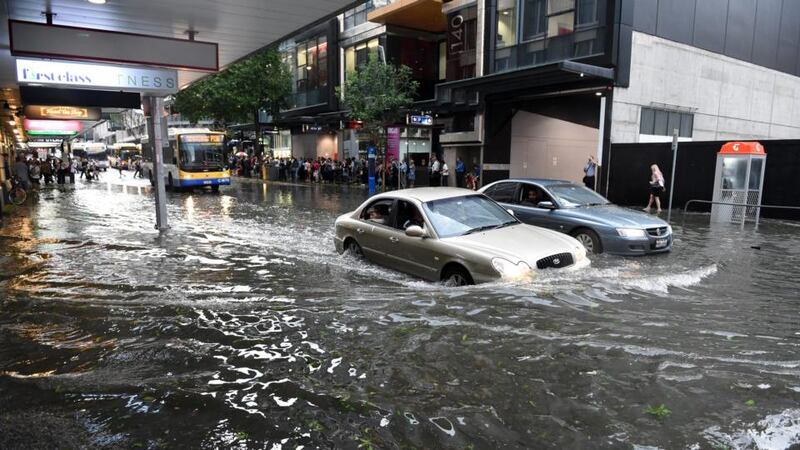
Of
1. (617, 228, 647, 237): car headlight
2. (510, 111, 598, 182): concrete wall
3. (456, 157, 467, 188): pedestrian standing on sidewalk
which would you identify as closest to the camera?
(617, 228, 647, 237): car headlight

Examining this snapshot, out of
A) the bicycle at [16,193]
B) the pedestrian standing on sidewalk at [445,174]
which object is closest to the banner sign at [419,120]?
the pedestrian standing on sidewalk at [445,174]

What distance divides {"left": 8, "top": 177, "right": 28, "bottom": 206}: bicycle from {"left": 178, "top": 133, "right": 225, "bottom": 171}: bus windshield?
6642 mm

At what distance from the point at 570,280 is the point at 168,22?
26.1 ft

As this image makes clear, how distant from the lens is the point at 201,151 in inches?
1041

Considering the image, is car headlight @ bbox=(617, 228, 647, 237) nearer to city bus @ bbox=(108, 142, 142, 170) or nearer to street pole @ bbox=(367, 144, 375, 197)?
street pole @ bbox=(367, 144, 375, 197)

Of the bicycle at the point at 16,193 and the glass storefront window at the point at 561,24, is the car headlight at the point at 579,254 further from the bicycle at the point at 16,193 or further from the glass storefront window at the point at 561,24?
the bicycle at the point at 16,193

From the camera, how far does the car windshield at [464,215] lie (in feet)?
24.5

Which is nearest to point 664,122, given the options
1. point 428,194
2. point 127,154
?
point 428,194

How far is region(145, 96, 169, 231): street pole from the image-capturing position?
12.8m

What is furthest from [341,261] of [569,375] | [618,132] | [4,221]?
[618,132]

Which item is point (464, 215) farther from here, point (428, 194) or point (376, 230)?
point (376, 230)

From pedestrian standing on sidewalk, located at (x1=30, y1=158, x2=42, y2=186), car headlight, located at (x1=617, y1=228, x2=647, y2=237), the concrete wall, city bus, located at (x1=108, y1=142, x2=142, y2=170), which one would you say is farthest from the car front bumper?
city bus, located at (x1=108, y1=142, x2=142, y2=170)

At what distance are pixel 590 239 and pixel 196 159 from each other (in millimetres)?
21750

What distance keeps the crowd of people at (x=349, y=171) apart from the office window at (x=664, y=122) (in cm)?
741
